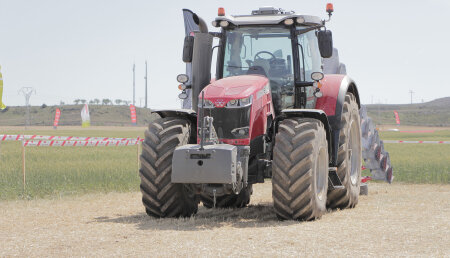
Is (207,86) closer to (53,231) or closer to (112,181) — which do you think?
(53,231)

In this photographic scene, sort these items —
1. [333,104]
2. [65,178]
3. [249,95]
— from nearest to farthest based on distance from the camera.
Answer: [249,95] < [333,104] < [65,178]

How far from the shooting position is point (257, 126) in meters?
8.89

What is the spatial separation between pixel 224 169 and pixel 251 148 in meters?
0.97

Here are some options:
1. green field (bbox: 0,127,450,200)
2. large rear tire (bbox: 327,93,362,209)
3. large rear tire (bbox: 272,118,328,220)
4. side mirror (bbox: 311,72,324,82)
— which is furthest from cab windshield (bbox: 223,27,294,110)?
green field (bbox: 0,127,450,200)

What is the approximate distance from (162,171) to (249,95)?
4.88ft

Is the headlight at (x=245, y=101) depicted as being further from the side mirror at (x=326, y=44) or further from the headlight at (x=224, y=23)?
the headlight at (x=224, y=23)

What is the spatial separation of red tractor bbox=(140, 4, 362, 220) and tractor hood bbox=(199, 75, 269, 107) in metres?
0.01

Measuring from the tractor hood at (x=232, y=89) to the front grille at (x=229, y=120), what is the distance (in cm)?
12

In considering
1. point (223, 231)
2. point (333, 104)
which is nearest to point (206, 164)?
point (223, 231)

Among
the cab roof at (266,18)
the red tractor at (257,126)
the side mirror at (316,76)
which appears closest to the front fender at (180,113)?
the red tractor at (257,126)

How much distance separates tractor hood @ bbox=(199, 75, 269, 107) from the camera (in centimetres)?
862

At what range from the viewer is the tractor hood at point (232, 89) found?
28.3 ft

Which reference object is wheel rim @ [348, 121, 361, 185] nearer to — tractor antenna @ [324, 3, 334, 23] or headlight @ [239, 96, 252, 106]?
tractor antenna @ [324, 3, 334, 23]

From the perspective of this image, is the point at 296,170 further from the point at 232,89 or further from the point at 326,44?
the point at 326,44
